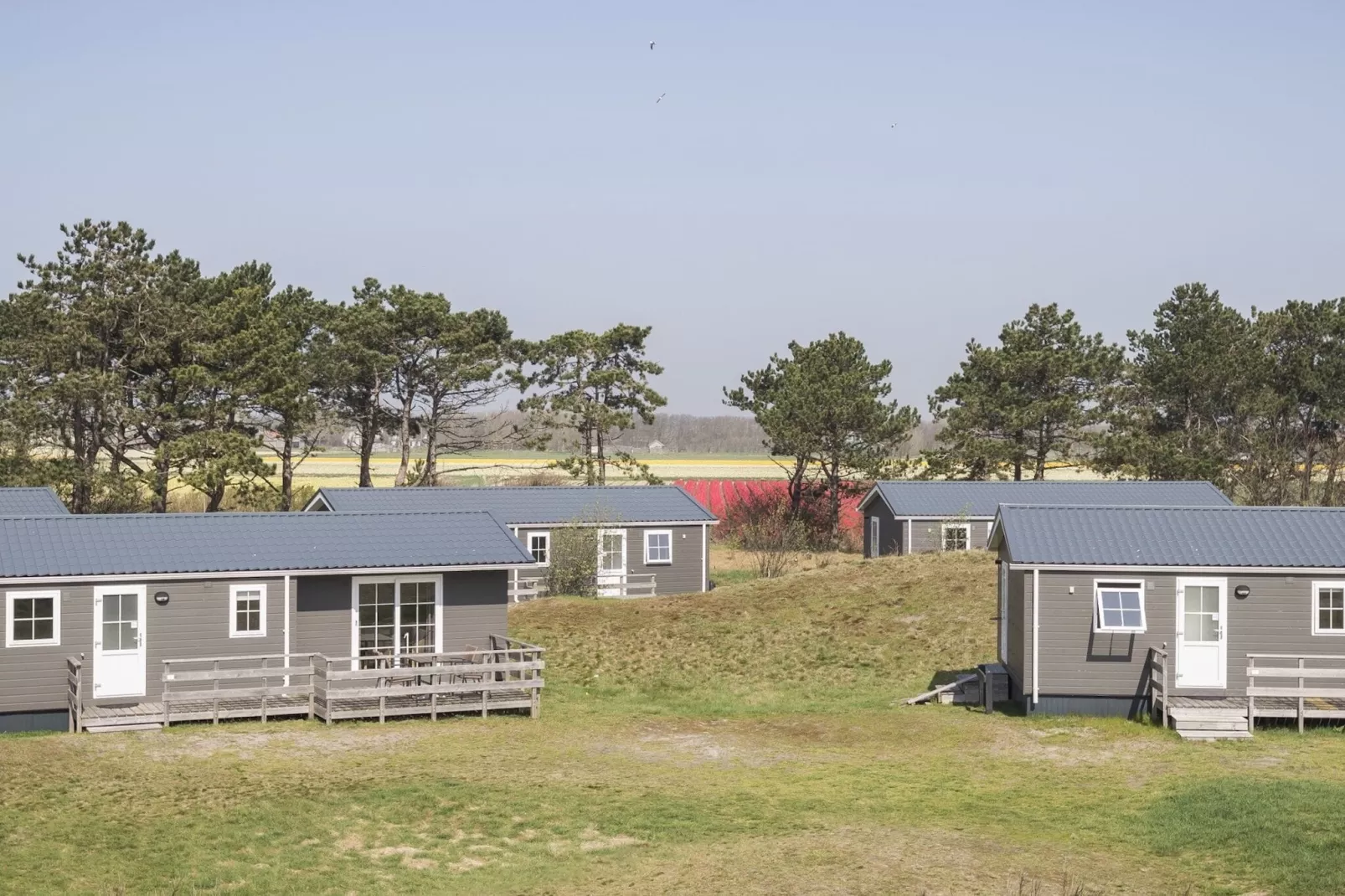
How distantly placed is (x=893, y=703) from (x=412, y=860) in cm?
1496

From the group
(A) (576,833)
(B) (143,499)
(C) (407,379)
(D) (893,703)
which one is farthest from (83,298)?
(A) (576,833)

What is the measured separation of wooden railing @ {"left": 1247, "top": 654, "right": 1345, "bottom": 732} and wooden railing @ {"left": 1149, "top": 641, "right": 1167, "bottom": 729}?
151 cm

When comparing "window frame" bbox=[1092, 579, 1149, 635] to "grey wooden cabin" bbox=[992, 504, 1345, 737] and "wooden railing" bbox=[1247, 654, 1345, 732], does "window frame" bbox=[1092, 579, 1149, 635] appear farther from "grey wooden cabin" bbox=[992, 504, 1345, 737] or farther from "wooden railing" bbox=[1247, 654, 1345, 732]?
"wooden railing" bbox=[1247, 654, 1345, 732]

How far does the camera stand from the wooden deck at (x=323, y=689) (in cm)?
2777

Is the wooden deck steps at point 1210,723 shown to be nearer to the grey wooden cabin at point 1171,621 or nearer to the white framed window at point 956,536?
the grey wooden cabin at point 1171,621

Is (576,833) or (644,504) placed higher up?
(644,504)

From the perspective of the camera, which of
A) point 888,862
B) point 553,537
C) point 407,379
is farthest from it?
point 407,379

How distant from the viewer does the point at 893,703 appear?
104 feet

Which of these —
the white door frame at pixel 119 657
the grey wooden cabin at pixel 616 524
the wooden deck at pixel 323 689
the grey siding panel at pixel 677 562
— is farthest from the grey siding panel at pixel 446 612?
the grey siding panel at pixel 677 562

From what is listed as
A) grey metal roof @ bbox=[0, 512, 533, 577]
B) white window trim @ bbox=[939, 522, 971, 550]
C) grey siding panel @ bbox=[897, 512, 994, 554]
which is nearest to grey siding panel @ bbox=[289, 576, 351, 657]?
grey metal roof @ bbox=[0, 512, 533, 577]

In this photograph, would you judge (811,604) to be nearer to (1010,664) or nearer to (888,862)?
(1010,664)

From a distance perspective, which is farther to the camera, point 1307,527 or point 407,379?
point 407,379

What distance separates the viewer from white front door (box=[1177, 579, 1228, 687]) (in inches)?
1156

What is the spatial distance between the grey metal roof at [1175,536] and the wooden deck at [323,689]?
1049cm
